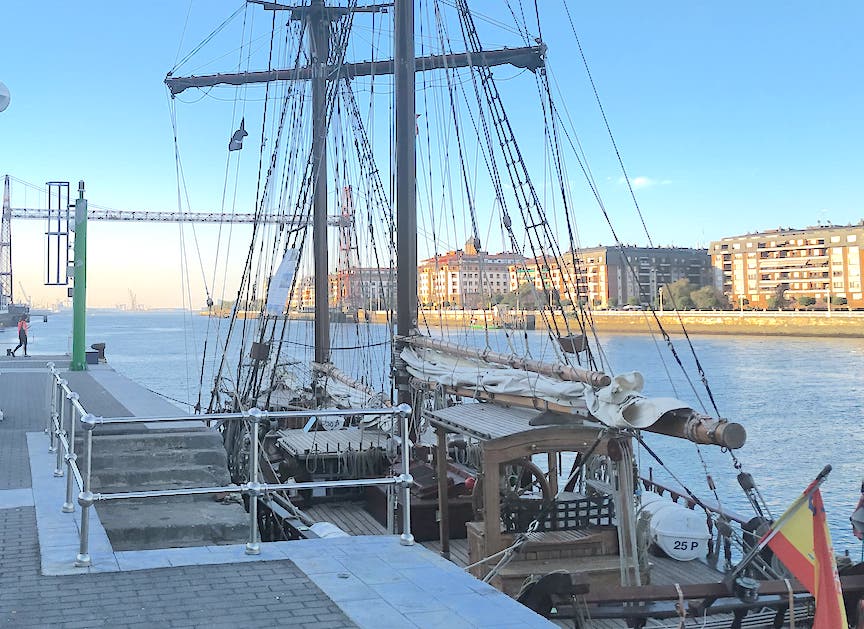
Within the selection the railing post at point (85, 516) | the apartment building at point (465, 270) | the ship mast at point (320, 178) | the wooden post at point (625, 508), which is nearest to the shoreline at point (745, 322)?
the apartment building at point (465, 270)

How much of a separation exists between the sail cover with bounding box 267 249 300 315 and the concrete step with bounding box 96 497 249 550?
7.40 metres

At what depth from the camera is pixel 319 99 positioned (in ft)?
65.0

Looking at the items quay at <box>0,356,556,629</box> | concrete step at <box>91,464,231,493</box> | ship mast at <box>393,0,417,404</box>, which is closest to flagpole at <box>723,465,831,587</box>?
quay at <box>0,356,556,629</box>

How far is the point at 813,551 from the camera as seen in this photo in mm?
5984

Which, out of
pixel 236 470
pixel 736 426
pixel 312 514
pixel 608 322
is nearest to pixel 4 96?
pixel 236 470

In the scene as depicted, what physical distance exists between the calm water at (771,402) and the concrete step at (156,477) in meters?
4.77

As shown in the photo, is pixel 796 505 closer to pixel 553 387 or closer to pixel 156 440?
pixel 553 387

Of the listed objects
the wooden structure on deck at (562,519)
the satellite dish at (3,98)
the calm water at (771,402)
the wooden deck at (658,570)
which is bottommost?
the calm water at (771,402)

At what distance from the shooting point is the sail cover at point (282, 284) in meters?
15.5

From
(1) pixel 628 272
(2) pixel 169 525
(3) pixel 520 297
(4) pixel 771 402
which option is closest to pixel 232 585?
(2) pixel 169 525

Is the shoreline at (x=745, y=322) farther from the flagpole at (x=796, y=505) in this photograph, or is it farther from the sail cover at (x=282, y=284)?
the flagpole at (x=796, y=505)

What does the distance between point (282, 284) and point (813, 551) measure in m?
11.5

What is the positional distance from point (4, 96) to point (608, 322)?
102m

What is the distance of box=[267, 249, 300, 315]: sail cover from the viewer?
15539 mm
